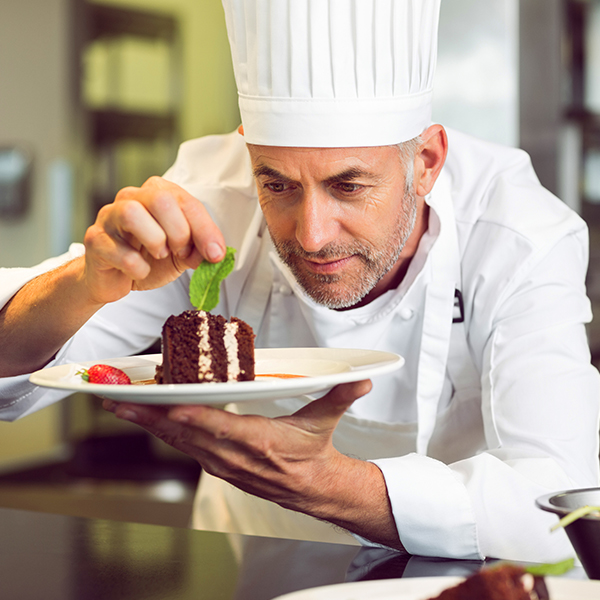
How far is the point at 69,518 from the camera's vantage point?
4.34 ft

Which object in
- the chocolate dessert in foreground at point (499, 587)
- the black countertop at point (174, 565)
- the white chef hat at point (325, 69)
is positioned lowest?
the black countertop at point (174, 565)

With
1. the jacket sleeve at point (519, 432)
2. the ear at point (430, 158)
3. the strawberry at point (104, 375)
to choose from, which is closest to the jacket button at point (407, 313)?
the jacket sleeve at point (519, 432)

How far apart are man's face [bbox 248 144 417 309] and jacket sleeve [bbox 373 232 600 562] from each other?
0.28 meters

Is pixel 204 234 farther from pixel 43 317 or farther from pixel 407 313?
pixel 407 313

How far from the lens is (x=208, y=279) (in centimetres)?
114

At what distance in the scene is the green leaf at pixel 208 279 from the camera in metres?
1.13

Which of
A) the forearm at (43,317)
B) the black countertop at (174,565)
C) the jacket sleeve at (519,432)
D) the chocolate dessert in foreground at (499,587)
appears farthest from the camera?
the forearm at (43,317)

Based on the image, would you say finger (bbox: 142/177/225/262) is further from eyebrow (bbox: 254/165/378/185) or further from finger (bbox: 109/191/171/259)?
eyebrow (bbox: 254/165/378/185)

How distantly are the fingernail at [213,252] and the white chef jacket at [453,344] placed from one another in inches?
Result: 16.8

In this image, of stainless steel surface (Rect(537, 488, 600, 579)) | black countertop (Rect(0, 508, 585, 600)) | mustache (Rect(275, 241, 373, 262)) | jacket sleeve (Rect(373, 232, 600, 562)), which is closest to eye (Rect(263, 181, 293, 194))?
mustache (Rect(275, 241, 373, 262))

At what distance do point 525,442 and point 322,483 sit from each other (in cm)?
50

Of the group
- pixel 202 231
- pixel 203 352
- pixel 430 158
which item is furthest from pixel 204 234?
pixel 430 158

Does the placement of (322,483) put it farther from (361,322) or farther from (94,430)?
(94,430)

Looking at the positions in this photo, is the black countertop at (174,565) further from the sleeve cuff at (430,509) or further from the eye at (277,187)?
the eye at (277,187)
